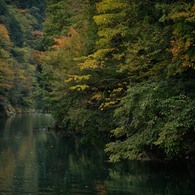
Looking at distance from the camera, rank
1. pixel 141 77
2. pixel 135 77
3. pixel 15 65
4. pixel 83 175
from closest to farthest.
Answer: pixel 83 175 < pixel 141 77 < pixel 135 77 < pixel 15 65

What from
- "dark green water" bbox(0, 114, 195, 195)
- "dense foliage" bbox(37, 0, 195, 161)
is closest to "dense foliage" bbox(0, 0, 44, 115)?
"dense foliage" bbox(37, 0, 195, 161)

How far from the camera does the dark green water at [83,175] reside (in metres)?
18.2

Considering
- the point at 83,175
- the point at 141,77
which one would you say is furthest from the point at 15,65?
the point at 83,175

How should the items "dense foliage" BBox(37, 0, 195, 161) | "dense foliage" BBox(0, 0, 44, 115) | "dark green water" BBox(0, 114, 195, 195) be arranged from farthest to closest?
"dense foliage" BBox(0, 0, 44, 115) → "dense foliage" BBox(37, 0, 195, 161) → "dark green water" BBox(0, 114, 195, 195)

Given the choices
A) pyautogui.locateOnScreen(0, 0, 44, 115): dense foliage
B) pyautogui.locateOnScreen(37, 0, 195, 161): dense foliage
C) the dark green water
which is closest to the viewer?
the dark green water

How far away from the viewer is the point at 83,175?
21.6 metres

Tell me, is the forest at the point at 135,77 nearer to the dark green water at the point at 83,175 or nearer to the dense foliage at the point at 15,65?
the dark green water at the point at 83,175

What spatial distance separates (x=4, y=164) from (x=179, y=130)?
916 centimetres

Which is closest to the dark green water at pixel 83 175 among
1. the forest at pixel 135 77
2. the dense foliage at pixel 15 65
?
the forest at pixel 135 77

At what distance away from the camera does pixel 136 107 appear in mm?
21672

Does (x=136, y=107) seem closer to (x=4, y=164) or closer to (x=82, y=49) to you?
(x=4, y=164)

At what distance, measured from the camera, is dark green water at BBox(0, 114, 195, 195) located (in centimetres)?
1817

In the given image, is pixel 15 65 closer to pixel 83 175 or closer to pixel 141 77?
pixel 141 77

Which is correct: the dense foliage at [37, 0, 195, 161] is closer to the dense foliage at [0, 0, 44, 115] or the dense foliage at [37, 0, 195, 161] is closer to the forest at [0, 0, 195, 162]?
the forest at [0, 0, 195, 162]
